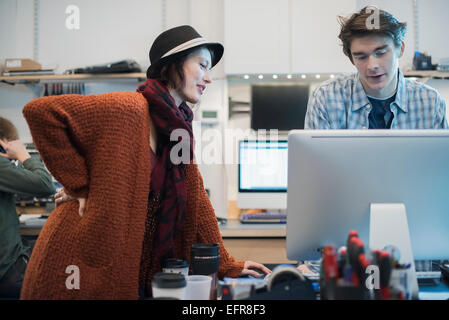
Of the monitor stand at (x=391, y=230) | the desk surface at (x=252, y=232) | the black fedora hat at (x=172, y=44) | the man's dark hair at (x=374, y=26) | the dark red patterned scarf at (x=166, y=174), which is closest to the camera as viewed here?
the monitor stand at (x=391, y=230)

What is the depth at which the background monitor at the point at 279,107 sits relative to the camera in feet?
10.5

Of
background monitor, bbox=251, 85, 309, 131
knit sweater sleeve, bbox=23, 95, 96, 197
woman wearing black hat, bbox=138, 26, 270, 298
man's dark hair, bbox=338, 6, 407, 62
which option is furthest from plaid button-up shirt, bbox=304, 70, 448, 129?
background monitor, bbox=251, 85, 309, 131

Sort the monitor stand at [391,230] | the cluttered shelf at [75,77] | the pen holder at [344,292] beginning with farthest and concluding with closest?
the cluttered shelf at [75,77] < the monitor stand at [391,230] < the pen holder at [344,292]

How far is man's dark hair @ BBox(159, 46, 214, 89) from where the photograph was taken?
1.44m

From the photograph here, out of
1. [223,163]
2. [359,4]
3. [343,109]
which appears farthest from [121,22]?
[343,109]

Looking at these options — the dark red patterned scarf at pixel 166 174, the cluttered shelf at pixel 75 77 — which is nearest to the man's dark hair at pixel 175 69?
the dark red patterned scarf at pixel 166 174

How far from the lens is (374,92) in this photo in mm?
1673

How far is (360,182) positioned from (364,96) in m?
0.79

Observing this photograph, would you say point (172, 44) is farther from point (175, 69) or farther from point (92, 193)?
point (92, 193)

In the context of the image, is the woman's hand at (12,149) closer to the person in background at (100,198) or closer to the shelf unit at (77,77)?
the shelf unit at (77,77)

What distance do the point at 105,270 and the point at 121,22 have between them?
2.85 m

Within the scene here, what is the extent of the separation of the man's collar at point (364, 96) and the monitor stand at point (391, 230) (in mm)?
787

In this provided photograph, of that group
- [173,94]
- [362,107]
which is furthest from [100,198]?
[362,107]
